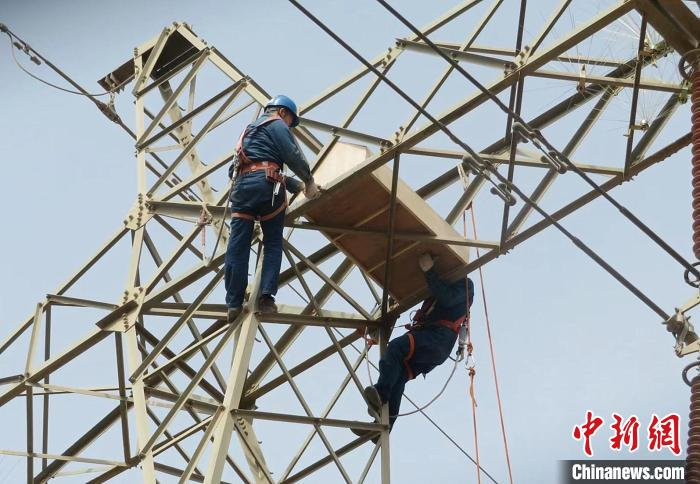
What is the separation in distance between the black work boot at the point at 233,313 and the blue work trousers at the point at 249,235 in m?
0.04

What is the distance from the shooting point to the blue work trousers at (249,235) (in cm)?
1566

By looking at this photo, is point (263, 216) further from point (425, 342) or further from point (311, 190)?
point (425, 342)

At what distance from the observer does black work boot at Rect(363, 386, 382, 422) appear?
16.7 metres

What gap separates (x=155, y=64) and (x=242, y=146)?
355 centimetres

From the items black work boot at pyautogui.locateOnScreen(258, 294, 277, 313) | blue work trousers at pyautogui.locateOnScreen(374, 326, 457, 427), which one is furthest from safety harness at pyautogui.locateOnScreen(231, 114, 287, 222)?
blue work trousers at pyautogui.locateOnScreen(374, 326, 457, 427)

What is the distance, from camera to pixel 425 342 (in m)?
17.0

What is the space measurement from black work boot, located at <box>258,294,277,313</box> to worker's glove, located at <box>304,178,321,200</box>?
3.79ft

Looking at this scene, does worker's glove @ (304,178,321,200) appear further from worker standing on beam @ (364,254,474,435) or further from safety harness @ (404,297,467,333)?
safety harness @ (404,297,467,333)

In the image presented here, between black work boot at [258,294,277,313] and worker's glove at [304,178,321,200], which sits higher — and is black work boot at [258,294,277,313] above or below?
below

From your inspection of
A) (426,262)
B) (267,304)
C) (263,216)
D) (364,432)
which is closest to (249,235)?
(263,216)

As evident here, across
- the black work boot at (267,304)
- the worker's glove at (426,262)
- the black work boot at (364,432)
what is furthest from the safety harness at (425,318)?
the black work boot at (267,304)

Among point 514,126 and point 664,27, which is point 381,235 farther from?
point 664,27

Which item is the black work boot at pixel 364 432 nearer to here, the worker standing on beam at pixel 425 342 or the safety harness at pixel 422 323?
the worker standing on beam at pixel 425 342

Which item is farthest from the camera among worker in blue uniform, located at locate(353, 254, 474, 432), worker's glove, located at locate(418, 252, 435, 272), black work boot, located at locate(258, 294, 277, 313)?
worker in blue uniform, located at locate(353, 254, 474, 432)
